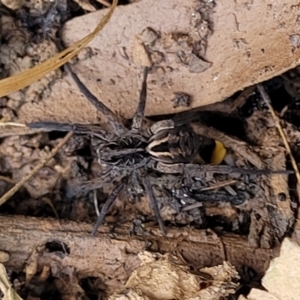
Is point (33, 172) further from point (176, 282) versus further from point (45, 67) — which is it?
point (176, 282)

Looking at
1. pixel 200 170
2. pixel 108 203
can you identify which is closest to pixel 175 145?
pixel 200 170

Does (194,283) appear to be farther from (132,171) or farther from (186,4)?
(186,4)

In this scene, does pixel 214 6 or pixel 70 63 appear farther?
pixel 70 63

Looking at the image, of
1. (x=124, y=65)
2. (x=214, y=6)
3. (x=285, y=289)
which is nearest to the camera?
(x=285, y=289)

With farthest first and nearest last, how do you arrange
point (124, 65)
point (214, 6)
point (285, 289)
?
point (124, 65)
point (214, 6)
point (285, 289)

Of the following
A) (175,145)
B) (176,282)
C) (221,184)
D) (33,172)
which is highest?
(175,145)

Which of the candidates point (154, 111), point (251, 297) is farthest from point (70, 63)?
point (251, 297)

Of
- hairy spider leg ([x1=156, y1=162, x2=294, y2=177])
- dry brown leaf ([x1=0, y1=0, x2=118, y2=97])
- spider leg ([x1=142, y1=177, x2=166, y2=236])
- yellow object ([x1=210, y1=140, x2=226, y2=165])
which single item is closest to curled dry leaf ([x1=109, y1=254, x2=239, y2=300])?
spider leg ([x1=142, y1=177, x2=166, y2=236])
